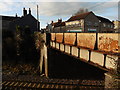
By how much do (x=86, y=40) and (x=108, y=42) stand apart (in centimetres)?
183

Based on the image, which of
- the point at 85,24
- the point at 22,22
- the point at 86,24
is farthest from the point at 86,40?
the point at 86,24

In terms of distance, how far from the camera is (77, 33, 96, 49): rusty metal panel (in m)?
6.34

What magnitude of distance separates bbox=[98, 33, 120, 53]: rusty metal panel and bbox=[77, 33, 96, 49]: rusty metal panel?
0.51 metres

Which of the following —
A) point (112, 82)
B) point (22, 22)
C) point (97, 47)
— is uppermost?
point (22, 22)

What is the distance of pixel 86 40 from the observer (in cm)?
689

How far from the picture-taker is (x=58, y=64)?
594 inches

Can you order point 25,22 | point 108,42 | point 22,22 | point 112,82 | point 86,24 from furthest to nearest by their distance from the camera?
point 86,24, point 25,22, point 22,22, point 108,42, point 112,82

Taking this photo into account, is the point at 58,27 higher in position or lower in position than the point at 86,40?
higher

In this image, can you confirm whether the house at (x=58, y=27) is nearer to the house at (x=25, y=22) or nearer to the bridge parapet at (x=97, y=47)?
the house at (x=25, y=22)

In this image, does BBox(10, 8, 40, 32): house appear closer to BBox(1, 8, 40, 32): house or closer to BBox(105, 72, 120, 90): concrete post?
BBox(1, 8, 40, 32): house

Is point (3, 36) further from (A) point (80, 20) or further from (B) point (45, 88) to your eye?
(A) point (80, 20)

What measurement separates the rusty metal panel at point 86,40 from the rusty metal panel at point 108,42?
0.51m

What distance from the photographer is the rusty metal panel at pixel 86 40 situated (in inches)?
250

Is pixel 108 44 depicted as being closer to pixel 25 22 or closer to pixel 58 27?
pixel 25 22
